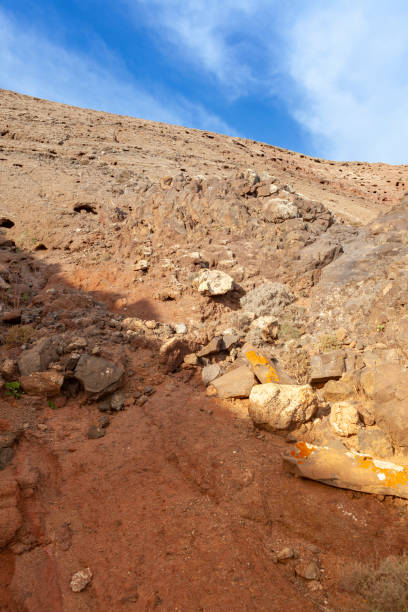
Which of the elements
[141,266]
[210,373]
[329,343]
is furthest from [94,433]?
[141,266]

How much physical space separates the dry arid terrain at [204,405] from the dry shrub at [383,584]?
3 centimetres

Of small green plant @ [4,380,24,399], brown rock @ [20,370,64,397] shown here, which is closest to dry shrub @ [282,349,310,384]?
brown rock @ [20,370,64,397]

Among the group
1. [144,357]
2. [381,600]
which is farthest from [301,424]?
[144,357]

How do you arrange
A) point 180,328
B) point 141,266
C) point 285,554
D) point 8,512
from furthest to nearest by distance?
point 141,266
point 180,328
point 8,512
point 285,554

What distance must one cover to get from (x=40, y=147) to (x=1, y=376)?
17.6 metres

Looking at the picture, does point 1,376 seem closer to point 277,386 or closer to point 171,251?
point 277,386

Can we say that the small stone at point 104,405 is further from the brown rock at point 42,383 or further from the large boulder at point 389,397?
the large boulder at point 389,397

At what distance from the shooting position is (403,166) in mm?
31922

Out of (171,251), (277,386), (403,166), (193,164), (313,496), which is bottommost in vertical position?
(313,496)

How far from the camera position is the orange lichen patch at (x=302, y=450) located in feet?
11.4

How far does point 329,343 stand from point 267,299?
1.90 m

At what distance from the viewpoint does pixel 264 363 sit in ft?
16.2

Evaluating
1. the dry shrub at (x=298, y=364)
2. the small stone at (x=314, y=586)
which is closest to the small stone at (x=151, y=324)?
the dry shrub at (x=298, y=364)

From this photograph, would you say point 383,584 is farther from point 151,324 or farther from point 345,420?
point 151,324
